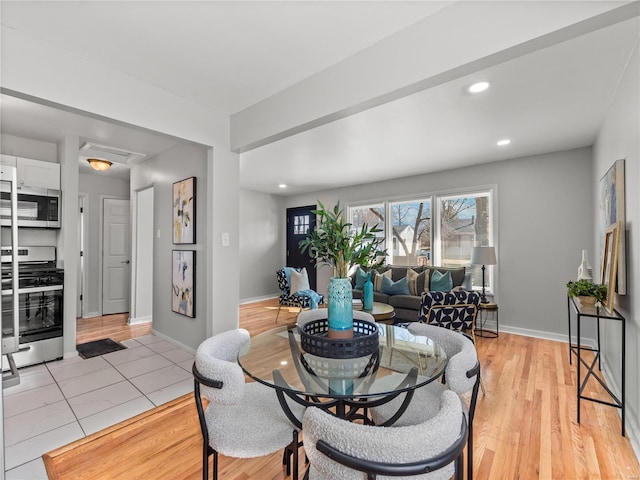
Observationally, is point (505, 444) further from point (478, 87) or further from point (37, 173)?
point (37, 173)

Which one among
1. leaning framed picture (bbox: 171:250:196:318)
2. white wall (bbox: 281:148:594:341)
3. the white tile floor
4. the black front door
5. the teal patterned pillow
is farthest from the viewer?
the black front door

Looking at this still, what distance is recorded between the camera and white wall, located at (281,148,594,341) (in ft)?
12.9

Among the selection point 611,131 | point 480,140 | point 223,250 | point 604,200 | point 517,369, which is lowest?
point 517,369

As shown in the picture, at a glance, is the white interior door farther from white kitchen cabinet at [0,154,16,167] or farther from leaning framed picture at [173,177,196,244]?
leaning framed picture at [173,177,196,244]

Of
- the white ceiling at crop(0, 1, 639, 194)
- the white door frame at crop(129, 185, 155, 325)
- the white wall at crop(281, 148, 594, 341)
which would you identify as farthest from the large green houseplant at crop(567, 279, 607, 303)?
the white door frame at crop(129, 185, 155, 325)

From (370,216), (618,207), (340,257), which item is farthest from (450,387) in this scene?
(370,216)

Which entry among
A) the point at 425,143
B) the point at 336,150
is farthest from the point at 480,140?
the point at 336,150

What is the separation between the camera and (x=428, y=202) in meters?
5.32

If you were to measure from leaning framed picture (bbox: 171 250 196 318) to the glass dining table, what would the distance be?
1.78 metres

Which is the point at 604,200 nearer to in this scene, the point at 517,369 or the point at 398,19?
the point at 517,369

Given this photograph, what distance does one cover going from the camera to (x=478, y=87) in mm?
2455

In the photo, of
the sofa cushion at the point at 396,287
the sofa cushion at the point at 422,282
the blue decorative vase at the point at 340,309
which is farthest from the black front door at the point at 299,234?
the blue decorative vase at the point at 340,309

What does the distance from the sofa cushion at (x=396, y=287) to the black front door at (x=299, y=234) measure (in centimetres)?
242

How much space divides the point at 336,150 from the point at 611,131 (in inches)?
107
